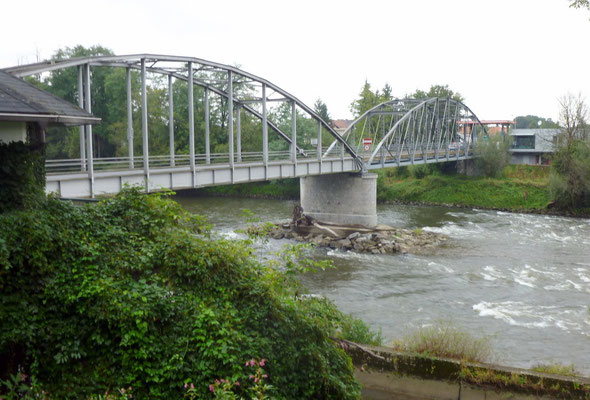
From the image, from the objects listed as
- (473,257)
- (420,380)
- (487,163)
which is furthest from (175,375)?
(487,163)

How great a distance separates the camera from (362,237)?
35531 millimetres

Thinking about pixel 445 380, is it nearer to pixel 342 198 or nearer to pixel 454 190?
pixel 342 198

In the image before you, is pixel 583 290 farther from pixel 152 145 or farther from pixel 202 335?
pixel 152 145

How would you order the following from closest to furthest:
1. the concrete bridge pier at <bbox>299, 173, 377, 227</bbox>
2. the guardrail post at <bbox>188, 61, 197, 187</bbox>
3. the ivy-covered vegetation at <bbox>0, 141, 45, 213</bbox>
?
the ivy-covered vegetation at <bbox>0, 141, 45, 213</bbox> < the guardrail post at <bbox>188, 61, 197, 187</bbox> < the concrete bridge pier at <bbox>299, 173, 377, 227</bbox>

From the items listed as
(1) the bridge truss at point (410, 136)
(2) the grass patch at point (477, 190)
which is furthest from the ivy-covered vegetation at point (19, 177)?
(2) the grass patch at point (477, 190)

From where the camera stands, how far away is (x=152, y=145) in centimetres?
5875

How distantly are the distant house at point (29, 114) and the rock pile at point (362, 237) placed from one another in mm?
22672

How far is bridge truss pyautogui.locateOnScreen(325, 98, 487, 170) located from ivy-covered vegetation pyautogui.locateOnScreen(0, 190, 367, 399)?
32458 millimetres

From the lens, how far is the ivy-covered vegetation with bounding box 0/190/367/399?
7633 millimetres

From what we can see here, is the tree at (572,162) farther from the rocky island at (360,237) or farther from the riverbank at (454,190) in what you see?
Result: the rocky island at (360,237)

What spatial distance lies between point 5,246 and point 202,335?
3110 millimetres

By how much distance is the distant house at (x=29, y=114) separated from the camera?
32.4 ft

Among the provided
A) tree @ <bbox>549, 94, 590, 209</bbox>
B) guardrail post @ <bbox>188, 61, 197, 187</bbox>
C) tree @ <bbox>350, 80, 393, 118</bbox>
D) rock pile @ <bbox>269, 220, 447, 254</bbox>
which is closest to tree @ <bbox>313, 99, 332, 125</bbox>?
tree @ <bbox>350, 80, 393, 118</bbox>

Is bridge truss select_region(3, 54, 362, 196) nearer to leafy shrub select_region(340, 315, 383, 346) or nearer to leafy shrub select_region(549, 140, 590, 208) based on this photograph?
leafy shrub select_region(340, 315, 383, 346)
